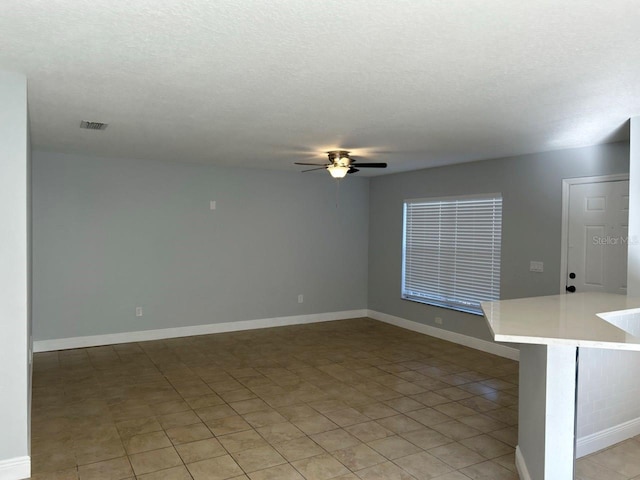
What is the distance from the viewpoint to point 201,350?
19.6 feet

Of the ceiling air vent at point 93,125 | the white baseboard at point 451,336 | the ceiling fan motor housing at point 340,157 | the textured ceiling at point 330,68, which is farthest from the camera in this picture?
the white baseboard at point 451,336

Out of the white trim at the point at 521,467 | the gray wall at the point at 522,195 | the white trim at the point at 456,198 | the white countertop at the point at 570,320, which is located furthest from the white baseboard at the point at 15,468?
the white trim at the point at 456,198

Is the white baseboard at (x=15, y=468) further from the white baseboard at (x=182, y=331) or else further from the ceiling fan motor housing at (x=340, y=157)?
the ceiling fan motor housing at (x=340, y=157)

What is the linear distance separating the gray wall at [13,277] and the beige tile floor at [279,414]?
31 cm

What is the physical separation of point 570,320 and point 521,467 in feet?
3.43

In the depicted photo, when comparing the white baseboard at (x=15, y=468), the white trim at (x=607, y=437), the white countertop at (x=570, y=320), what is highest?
the white countertop at (x=570, y=320)

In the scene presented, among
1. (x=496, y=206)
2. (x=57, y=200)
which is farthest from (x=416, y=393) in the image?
(x=57, y=200)

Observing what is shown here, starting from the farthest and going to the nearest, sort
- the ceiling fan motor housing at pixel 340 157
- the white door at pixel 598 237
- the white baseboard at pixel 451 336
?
the white baseboard at pixel 451 336 < the ceiling fan motor housing at pixel 340 157 < the white door at pixel 598 237

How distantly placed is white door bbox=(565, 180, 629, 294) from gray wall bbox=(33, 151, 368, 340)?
369 cm

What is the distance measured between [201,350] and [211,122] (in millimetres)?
3099

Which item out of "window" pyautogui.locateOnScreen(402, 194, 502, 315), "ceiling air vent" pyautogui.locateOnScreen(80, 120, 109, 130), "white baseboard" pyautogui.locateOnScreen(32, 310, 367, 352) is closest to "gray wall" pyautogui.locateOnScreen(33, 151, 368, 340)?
"white baseboard" pyautogui.locateOnScreen(32, 310, 367, 352)

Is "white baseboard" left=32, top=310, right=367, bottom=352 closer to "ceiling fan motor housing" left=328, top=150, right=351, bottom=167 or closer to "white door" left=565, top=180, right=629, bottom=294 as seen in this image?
"ceiling fan motor housing" left=328, top=150, right=351, bottom=167

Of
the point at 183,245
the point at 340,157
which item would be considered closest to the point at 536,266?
the point at 340,157

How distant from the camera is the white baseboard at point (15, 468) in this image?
2.83m
